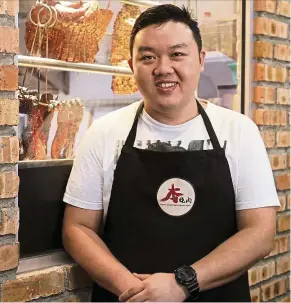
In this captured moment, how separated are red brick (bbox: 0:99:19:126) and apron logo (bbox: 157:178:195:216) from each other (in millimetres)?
549

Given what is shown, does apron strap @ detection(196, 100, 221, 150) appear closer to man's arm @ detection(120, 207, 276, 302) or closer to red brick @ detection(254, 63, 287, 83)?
man's arm @ detection(120, 207, 276, 302)

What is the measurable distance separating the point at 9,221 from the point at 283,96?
155 cm

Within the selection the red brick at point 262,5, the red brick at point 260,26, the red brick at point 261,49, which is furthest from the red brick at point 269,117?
the red brick at point 262,5

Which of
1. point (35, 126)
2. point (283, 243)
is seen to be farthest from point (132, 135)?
point (283, 243)

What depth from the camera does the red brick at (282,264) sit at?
2.89 meters

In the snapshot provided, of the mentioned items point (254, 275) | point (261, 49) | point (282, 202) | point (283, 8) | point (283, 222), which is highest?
point (283, 8)

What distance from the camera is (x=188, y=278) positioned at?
6.09ft

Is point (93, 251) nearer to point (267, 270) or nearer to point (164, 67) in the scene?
point (164, 67)

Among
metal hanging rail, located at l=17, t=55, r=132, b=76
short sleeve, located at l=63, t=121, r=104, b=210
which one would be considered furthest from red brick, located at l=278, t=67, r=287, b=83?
short sleeve, located at l=63, t=121, r=104, b=210

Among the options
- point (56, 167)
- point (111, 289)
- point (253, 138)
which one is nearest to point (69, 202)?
point (56, 167)

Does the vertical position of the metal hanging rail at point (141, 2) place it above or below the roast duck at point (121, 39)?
above

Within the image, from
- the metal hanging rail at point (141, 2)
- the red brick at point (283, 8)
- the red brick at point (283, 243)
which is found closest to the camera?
the metal hanging rail at point (141, 2)

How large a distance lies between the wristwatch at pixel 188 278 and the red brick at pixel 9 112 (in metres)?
0.73

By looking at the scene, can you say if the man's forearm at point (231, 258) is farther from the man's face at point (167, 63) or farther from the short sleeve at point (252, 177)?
the man's face at point (167, 63)
